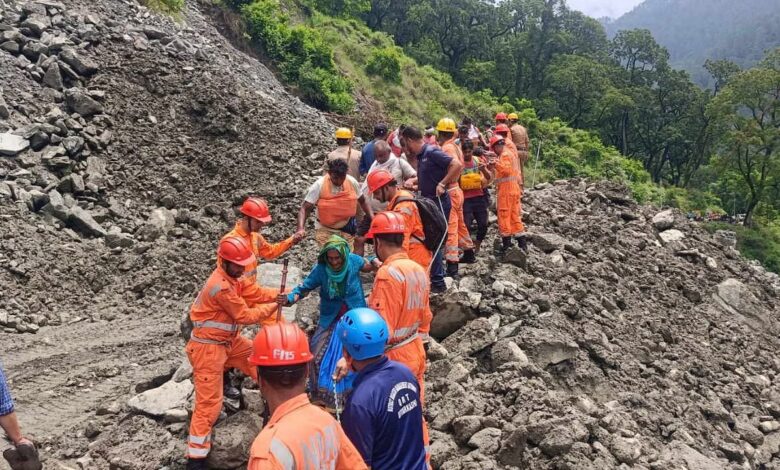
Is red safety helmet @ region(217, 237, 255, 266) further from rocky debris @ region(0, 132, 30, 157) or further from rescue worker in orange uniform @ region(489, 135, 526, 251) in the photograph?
rocky debris @ region(0, 132, 30, 157)

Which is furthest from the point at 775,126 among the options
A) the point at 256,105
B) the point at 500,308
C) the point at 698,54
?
the point at 698,54

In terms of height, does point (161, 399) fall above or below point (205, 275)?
above

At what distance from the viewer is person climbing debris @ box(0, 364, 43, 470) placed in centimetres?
407

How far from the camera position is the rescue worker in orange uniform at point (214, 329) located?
4270 mm

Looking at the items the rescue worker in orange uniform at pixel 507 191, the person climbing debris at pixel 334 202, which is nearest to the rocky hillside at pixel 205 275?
the rescue worker in orange uniform at pixel 507 191

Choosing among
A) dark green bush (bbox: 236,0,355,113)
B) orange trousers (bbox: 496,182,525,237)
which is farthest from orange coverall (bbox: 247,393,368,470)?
dark green bush (bbox: 236,0,355,113)

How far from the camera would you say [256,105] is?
13.0 metres

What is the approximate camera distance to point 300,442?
2316 mm

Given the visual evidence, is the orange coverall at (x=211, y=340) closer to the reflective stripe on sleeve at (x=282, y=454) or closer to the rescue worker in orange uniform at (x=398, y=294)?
the rescue worker in orange uniform at (x=398, y=294)

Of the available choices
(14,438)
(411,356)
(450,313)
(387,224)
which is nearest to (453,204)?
(450,313)

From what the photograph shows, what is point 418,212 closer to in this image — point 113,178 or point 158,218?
point 158,218

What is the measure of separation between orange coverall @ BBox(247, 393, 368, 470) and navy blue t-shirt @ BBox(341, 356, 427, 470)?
261mm

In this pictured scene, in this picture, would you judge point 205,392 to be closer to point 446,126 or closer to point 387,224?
point 387,224

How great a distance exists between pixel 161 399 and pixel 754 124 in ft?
107
